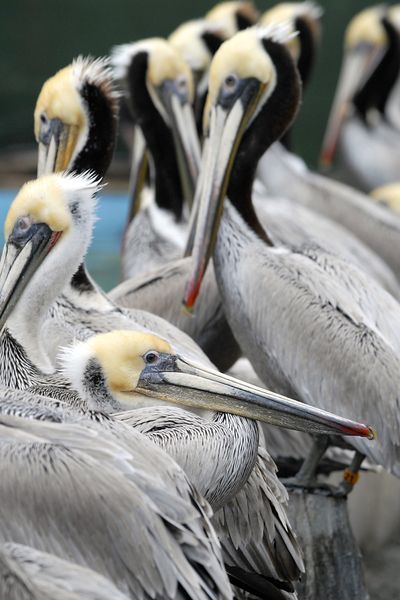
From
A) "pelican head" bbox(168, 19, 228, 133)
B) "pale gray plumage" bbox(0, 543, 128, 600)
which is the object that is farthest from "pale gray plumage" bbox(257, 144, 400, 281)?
"pale gray plumage" bbox(0, 543, 128, 600)

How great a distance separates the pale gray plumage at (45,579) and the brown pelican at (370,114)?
5.93 meters

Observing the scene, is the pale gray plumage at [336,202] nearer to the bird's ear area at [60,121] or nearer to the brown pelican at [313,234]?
the brown pelican at [313,234]

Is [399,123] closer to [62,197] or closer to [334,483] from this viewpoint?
[334,483]

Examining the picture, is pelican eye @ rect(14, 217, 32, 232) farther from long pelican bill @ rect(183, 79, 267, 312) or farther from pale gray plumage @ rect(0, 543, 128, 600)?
pale gray plumage @ rect(0, 543, 128, 600)

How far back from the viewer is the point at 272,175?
6.60m

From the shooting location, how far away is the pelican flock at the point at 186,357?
244 cm

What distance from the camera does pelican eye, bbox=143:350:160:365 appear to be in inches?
122

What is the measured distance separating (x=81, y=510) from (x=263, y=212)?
283 centimetres

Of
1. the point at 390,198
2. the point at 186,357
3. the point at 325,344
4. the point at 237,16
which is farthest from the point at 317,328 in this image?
the point at 237,16

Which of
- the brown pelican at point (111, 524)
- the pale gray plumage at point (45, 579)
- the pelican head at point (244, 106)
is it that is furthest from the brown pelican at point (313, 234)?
the pale gray plumage at point (45, 579)

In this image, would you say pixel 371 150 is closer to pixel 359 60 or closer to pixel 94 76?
pixel 359 60

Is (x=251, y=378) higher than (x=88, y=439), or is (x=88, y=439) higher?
(x=88, y=439)

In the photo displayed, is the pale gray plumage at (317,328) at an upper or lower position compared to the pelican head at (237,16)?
lower

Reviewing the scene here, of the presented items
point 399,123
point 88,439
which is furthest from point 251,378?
point 399,123
